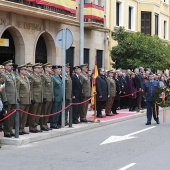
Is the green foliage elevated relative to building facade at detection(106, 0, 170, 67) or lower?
lower

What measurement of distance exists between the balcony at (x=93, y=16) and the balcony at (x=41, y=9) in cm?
160

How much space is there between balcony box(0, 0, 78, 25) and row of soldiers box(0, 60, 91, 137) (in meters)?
6.54

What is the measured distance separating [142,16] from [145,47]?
1137 cm

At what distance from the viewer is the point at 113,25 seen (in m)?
34.9

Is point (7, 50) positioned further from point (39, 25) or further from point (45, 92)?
point (45, 92)

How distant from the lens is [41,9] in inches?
960

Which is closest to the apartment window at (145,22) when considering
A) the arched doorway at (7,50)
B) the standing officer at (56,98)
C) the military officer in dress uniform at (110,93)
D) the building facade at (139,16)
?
the building facade at (139,16)

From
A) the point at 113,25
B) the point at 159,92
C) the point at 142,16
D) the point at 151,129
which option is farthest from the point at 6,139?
the point at 142,16

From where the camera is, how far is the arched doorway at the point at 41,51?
27.3m

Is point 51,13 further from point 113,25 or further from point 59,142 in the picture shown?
point 59,142

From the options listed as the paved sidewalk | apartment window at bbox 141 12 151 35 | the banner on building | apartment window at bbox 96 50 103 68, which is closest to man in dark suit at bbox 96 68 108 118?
the paved sidewalk

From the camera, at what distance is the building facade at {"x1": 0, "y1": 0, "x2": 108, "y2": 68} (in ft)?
77.4

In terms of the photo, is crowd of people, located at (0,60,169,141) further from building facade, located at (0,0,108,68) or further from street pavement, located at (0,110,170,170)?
building facade, located at (0,0,108,68)

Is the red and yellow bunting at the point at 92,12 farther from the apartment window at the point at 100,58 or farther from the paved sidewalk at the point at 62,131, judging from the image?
the paved sidewalk at the point at 62,131
